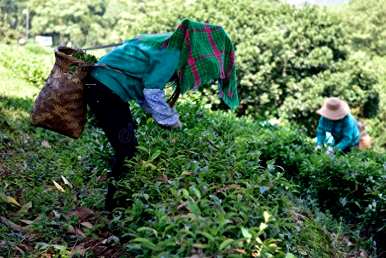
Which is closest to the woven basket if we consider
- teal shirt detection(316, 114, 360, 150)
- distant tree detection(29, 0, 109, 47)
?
teal shirt detection(316, 114, 360, 150)

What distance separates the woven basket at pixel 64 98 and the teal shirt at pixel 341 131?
440 cm

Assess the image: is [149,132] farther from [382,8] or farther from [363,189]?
[382,8]

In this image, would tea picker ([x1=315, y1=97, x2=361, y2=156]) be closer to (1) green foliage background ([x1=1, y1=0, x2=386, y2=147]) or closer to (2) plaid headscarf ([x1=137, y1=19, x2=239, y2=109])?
(2) plaid headscarf ([x1=137, y1=19, x2=239, y2=109])

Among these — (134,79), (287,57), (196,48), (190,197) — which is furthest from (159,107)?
(287,57)

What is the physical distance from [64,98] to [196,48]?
3.29 ft

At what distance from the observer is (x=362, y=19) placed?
149ft

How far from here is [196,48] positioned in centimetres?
418

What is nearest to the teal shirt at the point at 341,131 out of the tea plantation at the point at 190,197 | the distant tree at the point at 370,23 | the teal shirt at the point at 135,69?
the tea plantation at the point at 190,197

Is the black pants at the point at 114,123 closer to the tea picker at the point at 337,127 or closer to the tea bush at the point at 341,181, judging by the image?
the tea bush at the point at 341,181

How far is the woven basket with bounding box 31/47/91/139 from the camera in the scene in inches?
157

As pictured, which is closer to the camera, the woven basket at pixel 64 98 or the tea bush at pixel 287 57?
the woven basket at pixel 64 98

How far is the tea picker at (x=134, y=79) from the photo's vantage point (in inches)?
155

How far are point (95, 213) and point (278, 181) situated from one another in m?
1.36

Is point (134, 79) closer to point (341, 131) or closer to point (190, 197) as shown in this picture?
point (190, 197)
